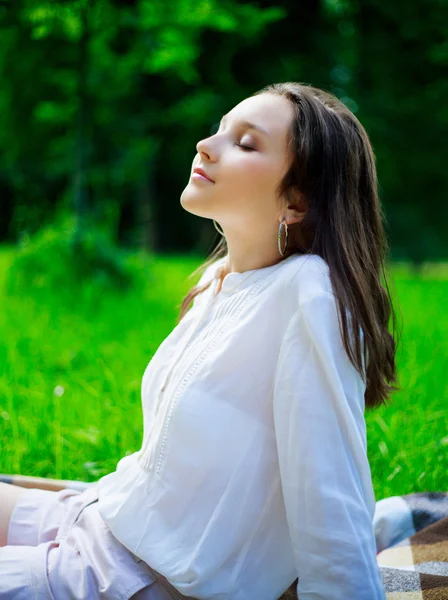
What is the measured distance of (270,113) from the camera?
1.38 meters

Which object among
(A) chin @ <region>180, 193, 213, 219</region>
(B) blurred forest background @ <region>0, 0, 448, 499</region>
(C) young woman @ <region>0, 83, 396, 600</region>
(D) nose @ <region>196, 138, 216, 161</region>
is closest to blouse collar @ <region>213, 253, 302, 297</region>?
(C) young woman @ <region>0, 83, 396, 600</region>

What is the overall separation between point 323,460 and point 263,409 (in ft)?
0.54

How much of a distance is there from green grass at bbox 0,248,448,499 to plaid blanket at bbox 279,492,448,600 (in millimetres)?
209

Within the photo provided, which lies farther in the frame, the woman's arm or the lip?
the woman's arm

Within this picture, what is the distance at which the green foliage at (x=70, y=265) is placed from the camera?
15.8 ft

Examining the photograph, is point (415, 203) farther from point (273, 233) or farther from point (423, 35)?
point (273, 233)

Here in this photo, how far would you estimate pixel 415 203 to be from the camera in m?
13.7

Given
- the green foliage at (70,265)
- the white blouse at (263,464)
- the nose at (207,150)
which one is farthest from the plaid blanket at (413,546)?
the green foliage at (70,265)

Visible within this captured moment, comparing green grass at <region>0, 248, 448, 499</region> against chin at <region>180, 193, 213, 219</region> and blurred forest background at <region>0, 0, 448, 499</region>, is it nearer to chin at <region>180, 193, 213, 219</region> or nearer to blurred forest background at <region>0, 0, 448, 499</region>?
blurred forest background at <region>0, 0, 448, 499</region>

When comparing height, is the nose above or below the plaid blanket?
above

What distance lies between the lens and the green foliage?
190 inches

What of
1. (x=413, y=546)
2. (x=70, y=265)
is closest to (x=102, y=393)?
(x=413, y=546)

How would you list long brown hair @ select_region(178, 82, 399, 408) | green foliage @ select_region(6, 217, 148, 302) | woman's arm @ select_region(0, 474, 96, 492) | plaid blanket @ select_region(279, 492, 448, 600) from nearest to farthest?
long brown hair @ select_region(178, 82, 399, 408) < plaid blanket @ select_region(279, 492, 448, 600) < woman's arm @ select_region(0, 474, 96, 492) < green foliage @ select_region(6, 217, 148, 302)

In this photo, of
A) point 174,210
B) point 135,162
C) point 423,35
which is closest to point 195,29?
point 135,162
